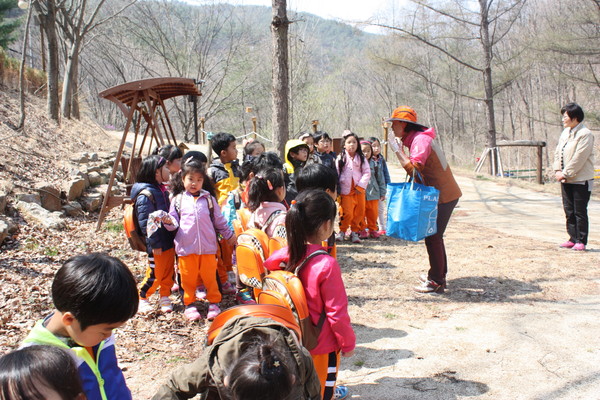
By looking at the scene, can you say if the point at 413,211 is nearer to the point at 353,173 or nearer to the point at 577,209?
the point at 353,173

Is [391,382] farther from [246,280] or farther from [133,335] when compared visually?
[133,335]

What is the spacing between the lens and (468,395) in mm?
2762

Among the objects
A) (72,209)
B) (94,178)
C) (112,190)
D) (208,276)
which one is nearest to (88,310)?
(208,276)

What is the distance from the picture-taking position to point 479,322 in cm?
384

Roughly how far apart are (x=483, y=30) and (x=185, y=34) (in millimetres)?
14720

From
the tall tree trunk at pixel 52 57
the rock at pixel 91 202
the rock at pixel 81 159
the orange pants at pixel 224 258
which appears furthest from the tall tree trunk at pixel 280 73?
the tall tree trunk at pixel 52 57

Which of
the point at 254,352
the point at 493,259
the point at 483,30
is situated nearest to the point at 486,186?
the point at 483,30

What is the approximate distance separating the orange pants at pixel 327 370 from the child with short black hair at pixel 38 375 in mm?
1298

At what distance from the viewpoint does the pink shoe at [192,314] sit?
3.88 m

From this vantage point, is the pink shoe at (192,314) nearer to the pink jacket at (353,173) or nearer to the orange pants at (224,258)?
the orange pants at (224,258)

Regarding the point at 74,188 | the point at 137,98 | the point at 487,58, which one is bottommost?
the point at 74,188

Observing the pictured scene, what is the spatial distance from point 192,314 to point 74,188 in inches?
186

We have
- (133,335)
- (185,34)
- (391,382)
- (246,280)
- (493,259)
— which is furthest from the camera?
(185,34)

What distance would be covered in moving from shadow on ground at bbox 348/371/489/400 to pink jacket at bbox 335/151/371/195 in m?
3.56
